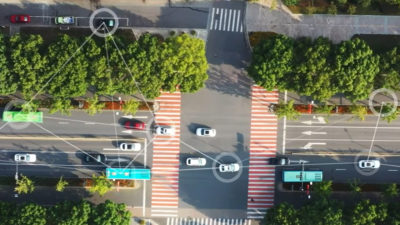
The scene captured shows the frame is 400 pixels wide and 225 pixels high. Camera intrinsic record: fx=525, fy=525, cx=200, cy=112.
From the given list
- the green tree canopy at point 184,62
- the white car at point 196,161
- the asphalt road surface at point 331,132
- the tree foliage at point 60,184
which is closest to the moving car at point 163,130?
the white car at point 196,161

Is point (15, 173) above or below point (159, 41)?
below

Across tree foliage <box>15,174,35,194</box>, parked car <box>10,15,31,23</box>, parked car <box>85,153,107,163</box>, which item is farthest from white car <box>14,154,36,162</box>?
parked car <box>10,15,31,23</box>

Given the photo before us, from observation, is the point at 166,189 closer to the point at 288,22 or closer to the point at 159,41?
the point at 159,41

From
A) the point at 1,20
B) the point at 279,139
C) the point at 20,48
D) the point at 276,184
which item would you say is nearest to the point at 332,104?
the point at 279,139
